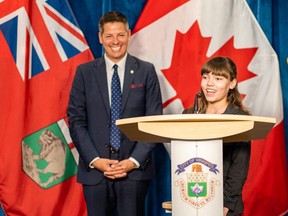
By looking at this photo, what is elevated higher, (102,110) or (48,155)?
(102,110)

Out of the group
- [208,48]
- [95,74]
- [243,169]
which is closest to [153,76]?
[95,74]

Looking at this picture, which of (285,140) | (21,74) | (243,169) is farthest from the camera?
(285,140)

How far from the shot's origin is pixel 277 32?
13.7ft

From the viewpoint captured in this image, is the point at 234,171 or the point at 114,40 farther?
the point at 114,40

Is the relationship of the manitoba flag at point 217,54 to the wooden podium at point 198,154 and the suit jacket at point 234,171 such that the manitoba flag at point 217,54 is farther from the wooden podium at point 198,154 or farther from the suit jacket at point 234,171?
the wooden podium at point 198,154

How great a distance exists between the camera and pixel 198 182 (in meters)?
2.04

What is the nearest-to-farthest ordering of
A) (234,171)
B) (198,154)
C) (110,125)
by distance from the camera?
(198,154) → (234,171) → (110,125)

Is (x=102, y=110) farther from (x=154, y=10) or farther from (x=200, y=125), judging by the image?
(x=200, y=125)

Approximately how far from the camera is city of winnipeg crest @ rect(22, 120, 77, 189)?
13.0 feet

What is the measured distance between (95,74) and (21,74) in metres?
0.71

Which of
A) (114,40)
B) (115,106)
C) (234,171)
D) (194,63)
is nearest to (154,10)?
(194,63)

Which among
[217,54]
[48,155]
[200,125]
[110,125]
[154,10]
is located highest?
[154,10]

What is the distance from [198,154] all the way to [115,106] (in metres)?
1.40

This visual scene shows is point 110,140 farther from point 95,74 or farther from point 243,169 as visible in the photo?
point 243,169
